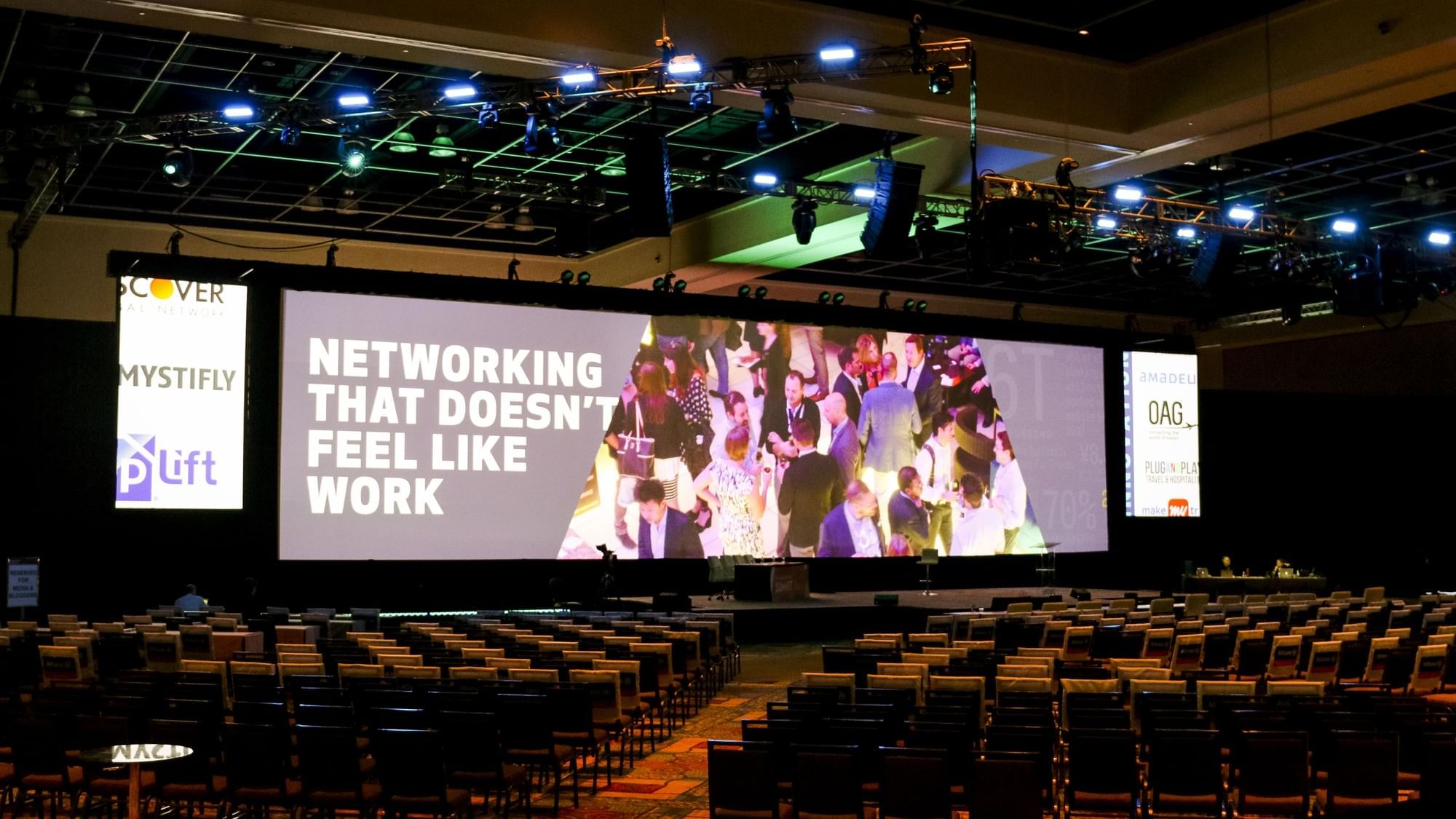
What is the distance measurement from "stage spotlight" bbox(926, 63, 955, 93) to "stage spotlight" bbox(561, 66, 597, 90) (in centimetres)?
281

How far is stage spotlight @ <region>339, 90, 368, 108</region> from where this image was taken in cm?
1209

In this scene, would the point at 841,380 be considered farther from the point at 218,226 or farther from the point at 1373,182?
the point at 218,226

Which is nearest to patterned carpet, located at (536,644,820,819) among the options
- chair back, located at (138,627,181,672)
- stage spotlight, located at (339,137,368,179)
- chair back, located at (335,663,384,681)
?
chair back, located at (335,663,384,681)

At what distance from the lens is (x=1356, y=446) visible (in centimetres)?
2802

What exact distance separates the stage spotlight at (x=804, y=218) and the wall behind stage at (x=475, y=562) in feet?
20.2

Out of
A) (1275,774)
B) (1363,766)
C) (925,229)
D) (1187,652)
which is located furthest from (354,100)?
(1363,766)

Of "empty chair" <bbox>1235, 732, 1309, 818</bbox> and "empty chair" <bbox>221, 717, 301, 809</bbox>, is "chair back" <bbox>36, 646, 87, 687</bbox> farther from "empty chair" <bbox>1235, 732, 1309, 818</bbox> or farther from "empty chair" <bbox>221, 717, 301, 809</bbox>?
"empty chair" <bbox>1235, 732, 1309, 818</bbox>

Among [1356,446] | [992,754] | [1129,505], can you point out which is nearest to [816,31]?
[992,754]

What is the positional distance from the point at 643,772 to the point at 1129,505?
1674cm

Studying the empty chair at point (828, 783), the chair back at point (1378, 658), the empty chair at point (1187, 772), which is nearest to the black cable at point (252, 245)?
the chair back at point (1378, 658)

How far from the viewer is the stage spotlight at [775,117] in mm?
11242

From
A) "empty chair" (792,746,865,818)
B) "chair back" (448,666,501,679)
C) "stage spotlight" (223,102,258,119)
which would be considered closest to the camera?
"empty chair" (792,746,865,818)

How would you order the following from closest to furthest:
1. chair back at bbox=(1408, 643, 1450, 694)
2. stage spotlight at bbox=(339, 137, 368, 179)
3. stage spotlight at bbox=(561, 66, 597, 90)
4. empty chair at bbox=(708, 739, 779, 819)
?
1. empty chair at bbox=(708, 739, 779, 819)
2. chair back at bbox=(1408, 643, 1450, 694)
3. stage spotlight at bbox=(561, 66, 597, 90)
4. stage spotlight at bbox=(339, 137, 368, 179)

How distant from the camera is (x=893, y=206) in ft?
44.1
